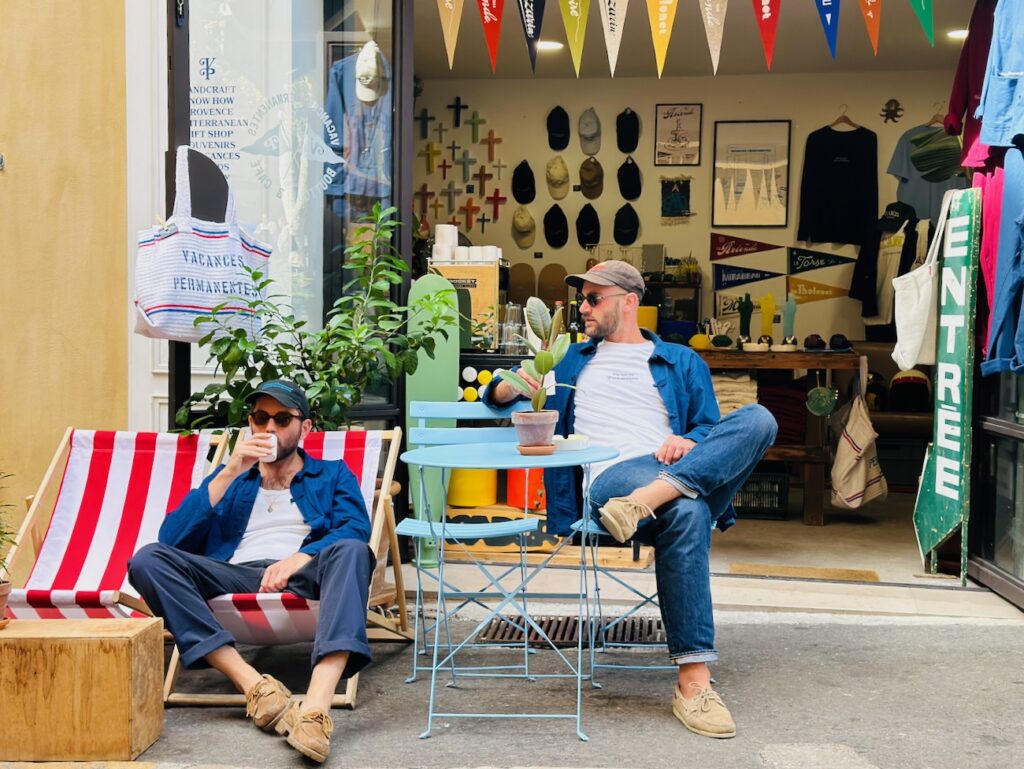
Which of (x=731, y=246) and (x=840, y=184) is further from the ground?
(x=840, y=184)

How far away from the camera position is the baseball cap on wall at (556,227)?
9.42 m

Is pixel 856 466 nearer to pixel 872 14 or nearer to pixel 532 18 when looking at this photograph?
pixel 872 14

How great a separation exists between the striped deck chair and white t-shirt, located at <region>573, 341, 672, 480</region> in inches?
25.1

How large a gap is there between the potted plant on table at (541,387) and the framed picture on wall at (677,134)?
5.89 meters

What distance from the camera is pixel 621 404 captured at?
12.7 ft

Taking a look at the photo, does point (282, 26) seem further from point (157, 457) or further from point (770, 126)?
point (770, 126)

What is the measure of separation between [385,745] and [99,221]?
3.05m

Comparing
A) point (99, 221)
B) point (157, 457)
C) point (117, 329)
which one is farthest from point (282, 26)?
point (157, 457)

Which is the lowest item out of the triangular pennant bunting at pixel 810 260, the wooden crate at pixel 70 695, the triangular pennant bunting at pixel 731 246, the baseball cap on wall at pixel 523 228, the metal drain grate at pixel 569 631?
the metal drain grate at pixel 569 631

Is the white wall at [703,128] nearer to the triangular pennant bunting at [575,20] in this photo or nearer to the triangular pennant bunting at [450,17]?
the triangular pennant bunting at [575,20]

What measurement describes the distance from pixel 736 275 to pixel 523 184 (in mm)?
1837

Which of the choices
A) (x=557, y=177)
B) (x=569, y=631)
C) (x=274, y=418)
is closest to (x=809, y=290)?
(x=557, y=177)

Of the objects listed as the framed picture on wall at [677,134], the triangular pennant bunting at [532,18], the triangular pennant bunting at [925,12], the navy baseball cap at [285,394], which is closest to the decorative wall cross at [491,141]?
the framed picture on wall at [677,134]

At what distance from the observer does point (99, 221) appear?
516 cm
